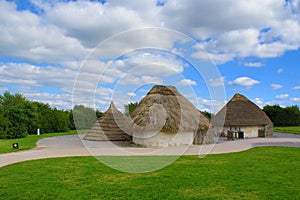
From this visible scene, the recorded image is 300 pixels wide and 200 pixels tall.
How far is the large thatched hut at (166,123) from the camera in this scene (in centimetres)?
1366

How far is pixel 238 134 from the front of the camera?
19734mm

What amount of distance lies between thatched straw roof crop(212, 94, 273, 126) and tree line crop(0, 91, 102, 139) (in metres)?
9.83

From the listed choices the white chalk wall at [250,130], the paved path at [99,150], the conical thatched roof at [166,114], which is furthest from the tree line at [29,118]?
the white chalk wall at [250,130]

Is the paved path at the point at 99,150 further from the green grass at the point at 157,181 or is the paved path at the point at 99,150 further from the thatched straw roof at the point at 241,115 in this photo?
the thatched straw roof at the point at 241,115

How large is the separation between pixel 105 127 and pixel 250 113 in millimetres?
11610

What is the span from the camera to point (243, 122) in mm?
20188

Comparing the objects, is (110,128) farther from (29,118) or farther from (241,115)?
(241,115)

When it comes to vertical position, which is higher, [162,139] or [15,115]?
[15,115]

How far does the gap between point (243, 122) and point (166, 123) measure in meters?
9.05

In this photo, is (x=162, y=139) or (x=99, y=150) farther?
(x=162, y=139)

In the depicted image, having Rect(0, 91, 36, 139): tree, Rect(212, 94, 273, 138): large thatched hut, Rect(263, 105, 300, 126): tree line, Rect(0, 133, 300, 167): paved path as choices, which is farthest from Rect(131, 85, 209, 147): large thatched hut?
Rect(263, 105, 300, 126): tree line

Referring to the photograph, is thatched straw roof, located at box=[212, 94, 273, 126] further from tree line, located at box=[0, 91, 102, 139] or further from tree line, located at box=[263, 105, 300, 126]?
tree line, located at box=[263, 105, 300, 126]

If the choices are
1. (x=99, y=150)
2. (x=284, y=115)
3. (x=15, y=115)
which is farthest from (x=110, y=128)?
(x=284, y=115)

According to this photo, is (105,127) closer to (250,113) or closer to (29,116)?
(29,116)
